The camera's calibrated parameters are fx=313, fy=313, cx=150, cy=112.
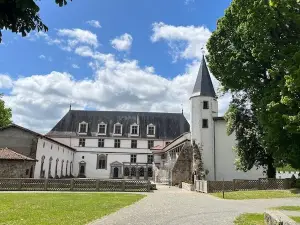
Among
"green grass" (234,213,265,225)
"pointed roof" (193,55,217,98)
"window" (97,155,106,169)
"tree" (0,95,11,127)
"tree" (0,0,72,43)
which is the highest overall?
"pointed roof" (193,55,217,98)

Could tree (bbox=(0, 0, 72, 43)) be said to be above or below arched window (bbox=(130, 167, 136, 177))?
above

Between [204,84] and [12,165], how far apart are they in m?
25.3

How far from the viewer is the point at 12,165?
3047 centimetres

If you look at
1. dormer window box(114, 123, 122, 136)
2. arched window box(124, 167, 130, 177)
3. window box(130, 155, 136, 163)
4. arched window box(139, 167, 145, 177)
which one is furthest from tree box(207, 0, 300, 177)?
dormer window box(114, 123, 122, 136)

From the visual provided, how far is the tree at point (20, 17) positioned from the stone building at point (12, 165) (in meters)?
28.0

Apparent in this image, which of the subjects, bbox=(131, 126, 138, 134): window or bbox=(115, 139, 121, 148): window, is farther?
bbox=(131, 126, 138, 134): window

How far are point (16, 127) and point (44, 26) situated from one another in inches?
1310

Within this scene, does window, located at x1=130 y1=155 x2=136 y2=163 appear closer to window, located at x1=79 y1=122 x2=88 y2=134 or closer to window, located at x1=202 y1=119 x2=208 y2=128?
window, located at x1=79 y1=122 x2=88 y2=134

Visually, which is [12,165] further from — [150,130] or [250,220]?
[150,130]

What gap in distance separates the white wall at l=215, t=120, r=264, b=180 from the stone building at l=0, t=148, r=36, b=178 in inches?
859

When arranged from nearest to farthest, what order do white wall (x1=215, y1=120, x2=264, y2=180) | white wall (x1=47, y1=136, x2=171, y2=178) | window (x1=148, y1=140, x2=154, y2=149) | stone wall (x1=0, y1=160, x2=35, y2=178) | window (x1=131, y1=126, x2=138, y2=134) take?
stone wall (x1=0, y1=160, x2=35, y2=178), white wall (x1=215, y1=120, x2=264, y2=180), white wall (x1=47, y1=136, x2=171, y2=178), window (x1=148, y1=140, x2=154, y2=149), window (x1=131, y1=126, x2=138, y2=134)

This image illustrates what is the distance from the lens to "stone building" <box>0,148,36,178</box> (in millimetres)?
30047

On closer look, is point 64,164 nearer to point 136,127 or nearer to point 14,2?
point 136,127

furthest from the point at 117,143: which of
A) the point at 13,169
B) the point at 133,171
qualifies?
the point at 13,169
